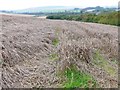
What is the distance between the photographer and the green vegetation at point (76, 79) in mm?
5715

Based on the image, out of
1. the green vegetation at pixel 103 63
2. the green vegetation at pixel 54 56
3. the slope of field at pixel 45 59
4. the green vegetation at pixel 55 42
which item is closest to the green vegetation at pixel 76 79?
the slope of field at pixel 45 59

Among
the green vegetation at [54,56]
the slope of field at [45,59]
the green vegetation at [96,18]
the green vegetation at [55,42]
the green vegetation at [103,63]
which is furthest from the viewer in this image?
the green vegetation at [96,18]

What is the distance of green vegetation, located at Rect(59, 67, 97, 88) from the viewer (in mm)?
5715

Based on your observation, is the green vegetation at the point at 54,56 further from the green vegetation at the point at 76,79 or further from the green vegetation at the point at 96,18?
the green vegetation at the point at 96,18

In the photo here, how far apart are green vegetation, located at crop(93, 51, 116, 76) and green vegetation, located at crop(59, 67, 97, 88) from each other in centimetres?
74

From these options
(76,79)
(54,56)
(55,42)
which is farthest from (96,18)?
(76,79)

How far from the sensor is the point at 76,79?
585 cm

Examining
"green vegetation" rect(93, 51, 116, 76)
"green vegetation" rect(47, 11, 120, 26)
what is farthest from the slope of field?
"green vegetation" rect(47, 11, 120, 26)

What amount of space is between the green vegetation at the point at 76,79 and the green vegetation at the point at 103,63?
742 millimetres

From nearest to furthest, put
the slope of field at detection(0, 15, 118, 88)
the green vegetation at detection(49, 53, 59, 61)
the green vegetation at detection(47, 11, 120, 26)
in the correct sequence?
the slope of field at detection(0, 15, 118, 88), the green vegetation at detection(49, 53, 59, 61), the green vegetation at detection(47, 11, 120, 26)

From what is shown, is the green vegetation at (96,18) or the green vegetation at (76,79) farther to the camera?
the green vegetation at (96,18)

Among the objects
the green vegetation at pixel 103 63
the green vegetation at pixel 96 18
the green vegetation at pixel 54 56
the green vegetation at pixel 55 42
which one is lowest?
the green vegetation at pixel 96 18

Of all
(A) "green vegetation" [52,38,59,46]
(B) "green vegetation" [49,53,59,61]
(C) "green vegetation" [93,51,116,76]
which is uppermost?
(A) "green vegetation" [52,38,59,46]

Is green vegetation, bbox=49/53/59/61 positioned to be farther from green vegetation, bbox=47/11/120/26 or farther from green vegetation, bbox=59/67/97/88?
green vegetation, bbox=47/11/120/26
